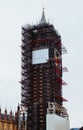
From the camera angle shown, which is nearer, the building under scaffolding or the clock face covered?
the building under scaffolding

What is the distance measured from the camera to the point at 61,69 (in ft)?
458

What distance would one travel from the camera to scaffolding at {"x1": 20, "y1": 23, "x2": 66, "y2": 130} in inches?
5039

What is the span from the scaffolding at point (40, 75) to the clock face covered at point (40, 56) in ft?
3.38

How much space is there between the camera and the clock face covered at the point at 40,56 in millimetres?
134625

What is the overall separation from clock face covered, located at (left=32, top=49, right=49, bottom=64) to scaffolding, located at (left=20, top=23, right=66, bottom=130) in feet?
3.38

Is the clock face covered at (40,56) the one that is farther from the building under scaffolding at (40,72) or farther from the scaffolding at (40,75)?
the scaffolding at (40,75)

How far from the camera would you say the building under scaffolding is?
420 feet

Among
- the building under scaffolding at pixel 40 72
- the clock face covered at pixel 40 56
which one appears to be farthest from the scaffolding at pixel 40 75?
the clock face covered at pixel 40 56

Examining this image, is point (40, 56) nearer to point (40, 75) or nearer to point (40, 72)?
point (40, 72)

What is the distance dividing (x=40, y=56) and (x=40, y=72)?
5594 millimetres

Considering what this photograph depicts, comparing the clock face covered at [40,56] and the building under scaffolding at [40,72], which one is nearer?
the building under scaffolding at [40,72]

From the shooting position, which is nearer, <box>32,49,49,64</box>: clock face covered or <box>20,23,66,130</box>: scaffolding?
<box>20,23,66,130</box>: scaffolding

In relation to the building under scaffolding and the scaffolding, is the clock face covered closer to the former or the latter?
→ the building under scaffolding

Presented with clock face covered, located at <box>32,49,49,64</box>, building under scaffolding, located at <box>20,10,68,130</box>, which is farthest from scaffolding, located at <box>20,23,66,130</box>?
clock face covered, located at <box>32,49,49,64</box>
